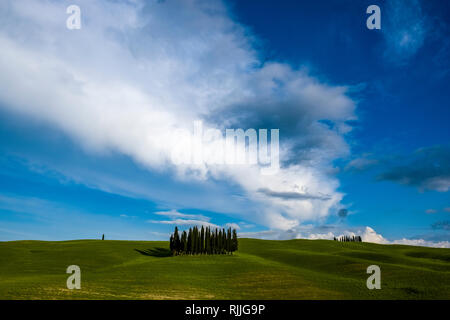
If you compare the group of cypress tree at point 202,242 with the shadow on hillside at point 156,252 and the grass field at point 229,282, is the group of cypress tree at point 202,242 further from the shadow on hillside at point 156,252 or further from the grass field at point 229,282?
the grass field at point 229,282

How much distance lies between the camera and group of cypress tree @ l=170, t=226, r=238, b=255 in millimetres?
102375

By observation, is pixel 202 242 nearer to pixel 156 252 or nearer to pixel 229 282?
pixel 156 252

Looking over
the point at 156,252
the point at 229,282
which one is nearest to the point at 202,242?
the point at 156,252

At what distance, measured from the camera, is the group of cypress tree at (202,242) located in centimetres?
10238

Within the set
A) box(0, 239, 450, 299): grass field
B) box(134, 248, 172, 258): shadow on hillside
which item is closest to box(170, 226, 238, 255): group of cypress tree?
box(134, 248, 172, 258): shadow on hillside

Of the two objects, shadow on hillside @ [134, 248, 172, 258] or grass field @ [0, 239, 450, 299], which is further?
shadow on hillside @ [134, 248, 172, 258]

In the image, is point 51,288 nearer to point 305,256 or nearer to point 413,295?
point 413,295

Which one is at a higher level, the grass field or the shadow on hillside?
the grass field

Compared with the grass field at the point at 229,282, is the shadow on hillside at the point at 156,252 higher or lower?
lower

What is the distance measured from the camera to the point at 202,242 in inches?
4090

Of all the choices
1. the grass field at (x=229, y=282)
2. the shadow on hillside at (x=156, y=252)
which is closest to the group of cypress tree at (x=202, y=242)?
the shadow on hillside at (x=156, y=252)

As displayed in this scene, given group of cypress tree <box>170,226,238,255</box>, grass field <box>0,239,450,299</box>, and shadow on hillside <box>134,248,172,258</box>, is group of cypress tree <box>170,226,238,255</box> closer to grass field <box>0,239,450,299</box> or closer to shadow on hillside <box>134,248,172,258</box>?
shadow on hillside <box>134,248,172,258</box>
